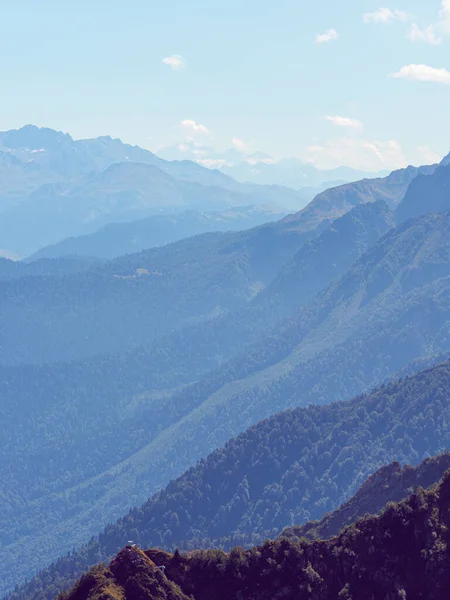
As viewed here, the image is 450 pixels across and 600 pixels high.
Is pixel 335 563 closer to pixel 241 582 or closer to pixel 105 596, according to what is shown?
pixel 241 582

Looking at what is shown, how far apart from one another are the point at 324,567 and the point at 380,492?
201ft

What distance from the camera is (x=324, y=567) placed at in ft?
235

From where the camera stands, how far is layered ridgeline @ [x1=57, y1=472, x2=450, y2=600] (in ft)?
219

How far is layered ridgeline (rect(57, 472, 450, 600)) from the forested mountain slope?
162ft

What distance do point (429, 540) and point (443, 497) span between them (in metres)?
5.34

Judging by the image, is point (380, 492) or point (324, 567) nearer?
point (324, 567)

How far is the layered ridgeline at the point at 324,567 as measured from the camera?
219 ft

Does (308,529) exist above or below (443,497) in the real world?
below

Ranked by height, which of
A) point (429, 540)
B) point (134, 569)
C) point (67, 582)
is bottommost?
point (67, 582)

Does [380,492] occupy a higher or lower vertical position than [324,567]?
lower

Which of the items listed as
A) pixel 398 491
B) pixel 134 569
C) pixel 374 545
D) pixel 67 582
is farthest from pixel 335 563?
pixel 67 582

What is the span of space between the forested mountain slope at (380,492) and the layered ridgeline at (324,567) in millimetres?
49416

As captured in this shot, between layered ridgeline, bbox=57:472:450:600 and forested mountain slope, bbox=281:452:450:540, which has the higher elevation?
layered ridgeline, bbox=57:472:450:600

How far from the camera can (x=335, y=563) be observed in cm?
7188
